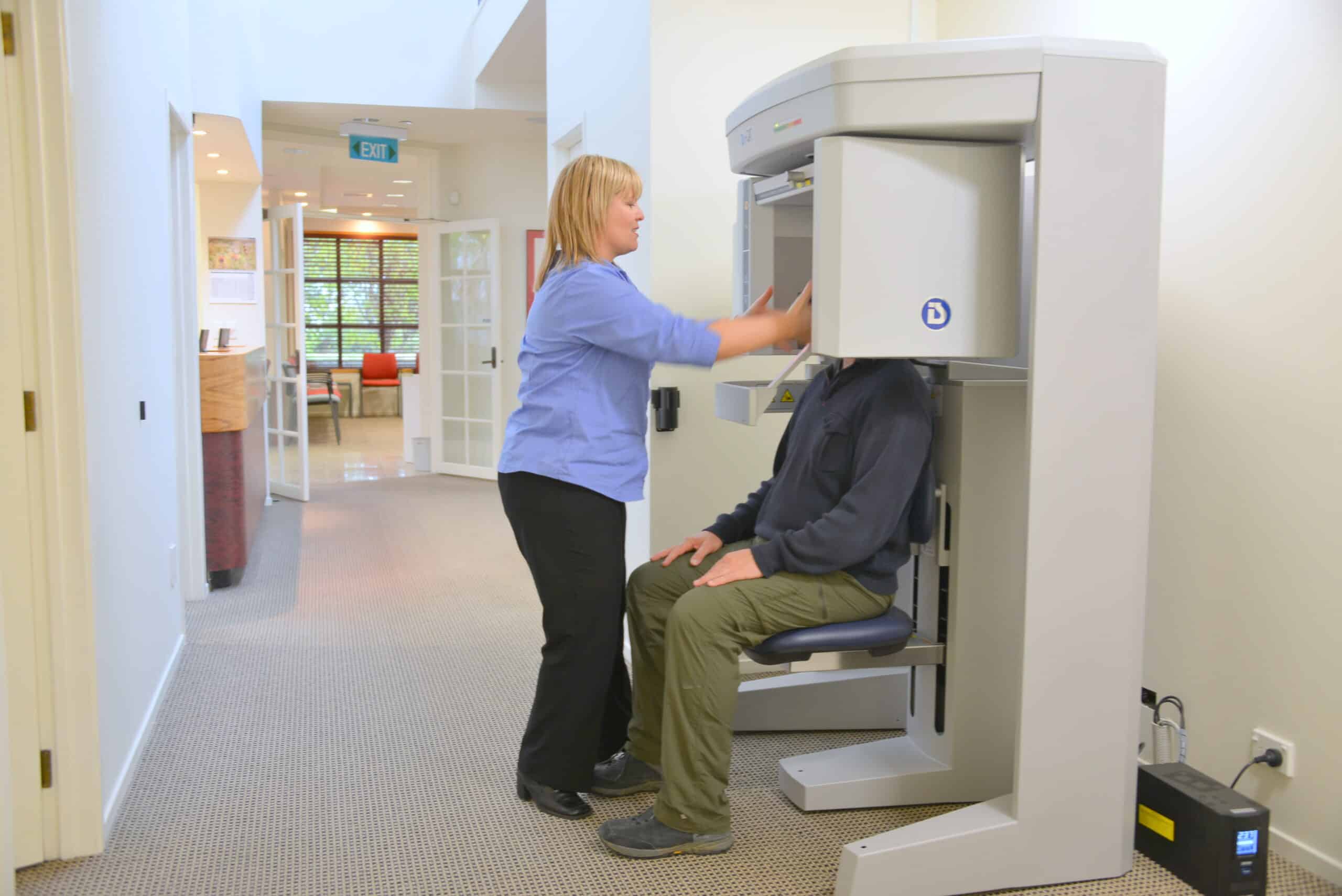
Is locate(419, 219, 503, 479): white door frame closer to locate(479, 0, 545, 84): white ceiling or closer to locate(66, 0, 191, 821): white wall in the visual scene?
locate(479, 0, 545, 84): white ceiling

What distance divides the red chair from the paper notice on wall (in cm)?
795

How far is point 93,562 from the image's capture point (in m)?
2.50

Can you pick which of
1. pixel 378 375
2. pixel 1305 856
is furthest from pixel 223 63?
pixel 378 375

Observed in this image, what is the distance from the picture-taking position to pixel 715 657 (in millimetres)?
2434

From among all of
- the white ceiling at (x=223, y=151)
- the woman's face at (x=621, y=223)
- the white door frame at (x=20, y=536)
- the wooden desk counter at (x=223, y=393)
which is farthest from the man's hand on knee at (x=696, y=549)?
the white ceiling at (x=223, y=151)

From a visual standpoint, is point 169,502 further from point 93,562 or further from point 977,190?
point 977,190

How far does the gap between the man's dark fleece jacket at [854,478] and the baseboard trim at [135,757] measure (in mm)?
1581

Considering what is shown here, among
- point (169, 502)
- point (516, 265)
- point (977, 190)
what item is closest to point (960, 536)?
point (977, 190)

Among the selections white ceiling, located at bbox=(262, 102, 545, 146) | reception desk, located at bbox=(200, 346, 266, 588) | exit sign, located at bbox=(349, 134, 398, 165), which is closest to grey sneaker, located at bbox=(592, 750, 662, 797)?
reception desk, located at bbox=(200, 346, 266, 588)

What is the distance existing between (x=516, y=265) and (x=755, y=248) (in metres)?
6.03

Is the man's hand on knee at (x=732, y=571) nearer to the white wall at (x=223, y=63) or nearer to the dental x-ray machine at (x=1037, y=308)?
the dental x-ray machine at (x=1037, y=308)

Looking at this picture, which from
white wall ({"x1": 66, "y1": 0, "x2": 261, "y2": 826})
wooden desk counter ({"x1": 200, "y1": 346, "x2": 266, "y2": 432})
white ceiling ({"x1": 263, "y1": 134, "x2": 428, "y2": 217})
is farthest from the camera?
white ceiling ({"x1": 263, "y1": 134, "x2": 428, "y2": 217})

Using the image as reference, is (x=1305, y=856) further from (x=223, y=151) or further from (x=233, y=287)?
(x=233, y=287)

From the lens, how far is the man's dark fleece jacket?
2.42 meters
